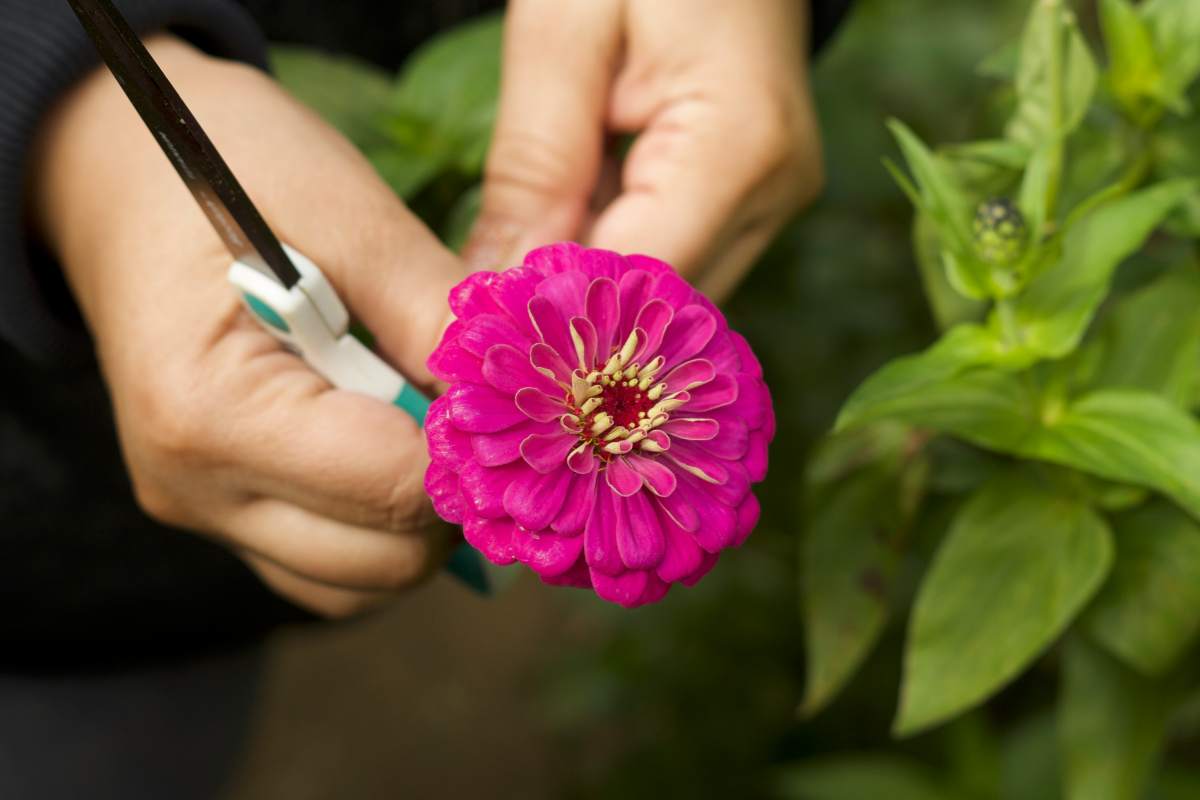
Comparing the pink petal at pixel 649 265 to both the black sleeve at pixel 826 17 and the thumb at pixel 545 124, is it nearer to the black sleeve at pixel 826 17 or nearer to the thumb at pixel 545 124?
the thumb at pixel 545 124

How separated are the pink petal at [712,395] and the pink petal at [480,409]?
57 mm

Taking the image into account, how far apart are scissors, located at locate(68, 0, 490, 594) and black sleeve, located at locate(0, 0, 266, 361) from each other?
0.33 ft

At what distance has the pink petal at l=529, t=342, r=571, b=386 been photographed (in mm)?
352

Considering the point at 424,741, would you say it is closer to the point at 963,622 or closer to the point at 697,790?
the point at 697,790

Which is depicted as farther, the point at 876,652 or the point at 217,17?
the point at 876,652

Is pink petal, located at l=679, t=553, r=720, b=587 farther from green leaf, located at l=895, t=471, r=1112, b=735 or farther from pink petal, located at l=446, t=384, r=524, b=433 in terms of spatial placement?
green leaf, located at l=895, t=471, r=1112, b=735

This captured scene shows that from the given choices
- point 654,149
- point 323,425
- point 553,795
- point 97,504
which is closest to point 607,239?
point 654,149

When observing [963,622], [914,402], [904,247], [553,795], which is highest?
[914,402]

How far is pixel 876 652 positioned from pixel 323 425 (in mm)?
761

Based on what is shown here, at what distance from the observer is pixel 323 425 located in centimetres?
42

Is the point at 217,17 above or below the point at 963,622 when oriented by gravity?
above

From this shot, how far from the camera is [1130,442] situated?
467mm

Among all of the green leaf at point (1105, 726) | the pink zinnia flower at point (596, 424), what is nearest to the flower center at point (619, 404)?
the pink zinnia flower at point (596, 424)

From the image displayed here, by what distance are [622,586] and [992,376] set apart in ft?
0.76
